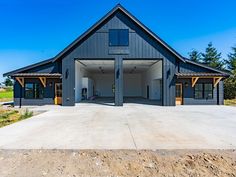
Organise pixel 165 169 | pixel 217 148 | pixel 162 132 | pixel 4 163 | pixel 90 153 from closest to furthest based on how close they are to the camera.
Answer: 1. pixel 165 169
2. pixel 4 163
3. pixel 90 153
4. pixel 217 148
5. pixel 162 132

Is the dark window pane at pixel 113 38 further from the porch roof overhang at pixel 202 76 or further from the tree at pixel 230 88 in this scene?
the tree at pixel 230 88

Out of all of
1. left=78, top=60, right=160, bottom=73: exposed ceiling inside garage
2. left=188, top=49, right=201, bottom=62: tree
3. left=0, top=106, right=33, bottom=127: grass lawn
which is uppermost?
left=188, top=49, right=201, bottom=62: tree

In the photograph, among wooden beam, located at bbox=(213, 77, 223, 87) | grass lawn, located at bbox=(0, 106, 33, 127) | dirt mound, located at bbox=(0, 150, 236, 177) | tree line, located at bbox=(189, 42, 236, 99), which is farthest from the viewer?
tree line, located at bbox=(189, 42, 236, 99)

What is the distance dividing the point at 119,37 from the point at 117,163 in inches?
591

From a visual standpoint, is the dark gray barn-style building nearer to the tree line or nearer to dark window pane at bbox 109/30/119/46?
dark window pane at bbox 109/30/119/46

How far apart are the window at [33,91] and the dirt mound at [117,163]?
14.7m

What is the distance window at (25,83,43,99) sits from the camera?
64.0 feet

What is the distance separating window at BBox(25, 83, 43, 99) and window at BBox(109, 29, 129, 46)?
8.09 metres

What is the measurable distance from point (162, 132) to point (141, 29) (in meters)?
12.6

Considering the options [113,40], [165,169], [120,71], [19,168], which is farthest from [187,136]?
[113,40]

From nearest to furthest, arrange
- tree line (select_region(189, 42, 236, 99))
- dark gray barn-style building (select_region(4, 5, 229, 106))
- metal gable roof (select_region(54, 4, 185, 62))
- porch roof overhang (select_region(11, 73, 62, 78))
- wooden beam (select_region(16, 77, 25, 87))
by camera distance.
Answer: metal gable roof (select_region(54, 4, 185, 62)), dark gray barn-style building (select_region(4, 5, 229, 106)), porch roof overhang (select_region(11, 73, 62, 78)), wooden beam (select_region(16, 77, 25, 87)), tree line (select_region(189, 42, 236, 99))

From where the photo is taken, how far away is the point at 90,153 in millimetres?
5359

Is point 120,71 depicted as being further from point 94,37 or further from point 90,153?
point 90,153

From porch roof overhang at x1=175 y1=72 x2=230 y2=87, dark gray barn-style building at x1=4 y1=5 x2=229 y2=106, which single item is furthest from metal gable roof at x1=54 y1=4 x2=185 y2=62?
porch roof overhang at x1=175 y1=72 x2=230 y2=87
